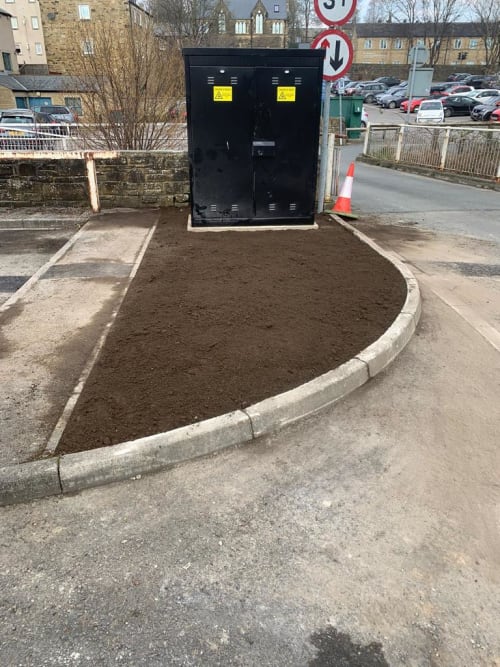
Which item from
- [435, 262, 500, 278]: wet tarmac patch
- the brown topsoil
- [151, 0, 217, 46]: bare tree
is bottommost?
[435, 262, 500, 278]: wet tarmac patch

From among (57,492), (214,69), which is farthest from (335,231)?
(57,492)

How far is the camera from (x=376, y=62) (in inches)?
3684

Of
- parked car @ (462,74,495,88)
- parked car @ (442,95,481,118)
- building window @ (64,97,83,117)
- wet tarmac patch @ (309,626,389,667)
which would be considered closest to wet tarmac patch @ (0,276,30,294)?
wet tarmac patch @ (309,626,389,667)

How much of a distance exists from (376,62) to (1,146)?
324 ft

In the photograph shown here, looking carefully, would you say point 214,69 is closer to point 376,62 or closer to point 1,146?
point 1,146

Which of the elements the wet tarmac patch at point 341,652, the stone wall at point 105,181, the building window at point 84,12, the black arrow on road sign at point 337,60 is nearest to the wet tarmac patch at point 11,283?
the stone wall at point 105,181

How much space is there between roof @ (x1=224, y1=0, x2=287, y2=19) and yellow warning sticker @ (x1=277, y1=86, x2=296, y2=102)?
85463 mm

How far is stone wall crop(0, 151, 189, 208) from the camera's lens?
9.44 metres

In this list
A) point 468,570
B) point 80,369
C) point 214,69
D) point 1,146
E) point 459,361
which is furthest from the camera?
point 1,146

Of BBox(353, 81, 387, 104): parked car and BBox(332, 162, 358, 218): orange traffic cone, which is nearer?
BBox(332, 162, 358, 218): orange traffic cone

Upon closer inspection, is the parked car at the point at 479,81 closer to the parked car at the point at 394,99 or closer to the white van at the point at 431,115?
the parked car at the point at 394,99

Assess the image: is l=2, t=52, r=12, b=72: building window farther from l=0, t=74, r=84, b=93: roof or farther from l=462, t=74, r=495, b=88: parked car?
l=462, t=74, r=495, b=88: parked car

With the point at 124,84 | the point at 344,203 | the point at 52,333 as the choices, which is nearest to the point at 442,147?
the point at 344,203

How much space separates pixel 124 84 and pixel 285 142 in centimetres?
468
